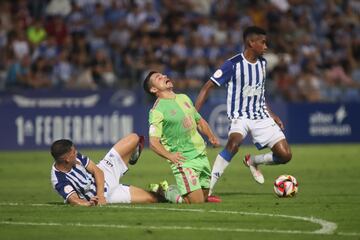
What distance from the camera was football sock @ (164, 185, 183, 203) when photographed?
1267cm

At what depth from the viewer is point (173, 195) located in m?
12.8

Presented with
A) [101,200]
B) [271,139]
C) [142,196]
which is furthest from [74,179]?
[271,139]

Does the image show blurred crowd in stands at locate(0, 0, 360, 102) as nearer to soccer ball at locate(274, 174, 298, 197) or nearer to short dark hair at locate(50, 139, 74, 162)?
soccer ball at locate(274, 174, 298, 197)

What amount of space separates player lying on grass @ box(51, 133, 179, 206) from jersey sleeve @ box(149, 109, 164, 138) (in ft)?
2.04

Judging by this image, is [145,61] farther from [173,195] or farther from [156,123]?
[156,123]

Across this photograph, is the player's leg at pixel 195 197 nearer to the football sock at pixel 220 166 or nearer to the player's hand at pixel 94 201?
the football sock at pixel 220 166

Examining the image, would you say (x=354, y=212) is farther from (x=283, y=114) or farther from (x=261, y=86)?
(x=283, y=114)

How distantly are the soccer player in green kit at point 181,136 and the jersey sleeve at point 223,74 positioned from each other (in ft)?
3.98

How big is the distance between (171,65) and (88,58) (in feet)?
7.37

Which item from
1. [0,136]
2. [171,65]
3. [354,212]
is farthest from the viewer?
[171,65]

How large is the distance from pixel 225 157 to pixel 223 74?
4.03 feet

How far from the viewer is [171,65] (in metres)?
26.3

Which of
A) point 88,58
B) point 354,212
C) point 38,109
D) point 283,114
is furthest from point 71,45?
point 354,212

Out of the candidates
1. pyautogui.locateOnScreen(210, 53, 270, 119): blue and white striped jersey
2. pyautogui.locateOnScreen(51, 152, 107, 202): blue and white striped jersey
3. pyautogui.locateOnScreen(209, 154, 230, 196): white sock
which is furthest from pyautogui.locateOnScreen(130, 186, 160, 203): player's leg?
pyautogui.locateOnScreen(210, 53, 270, 119): blue and white striped jersey
